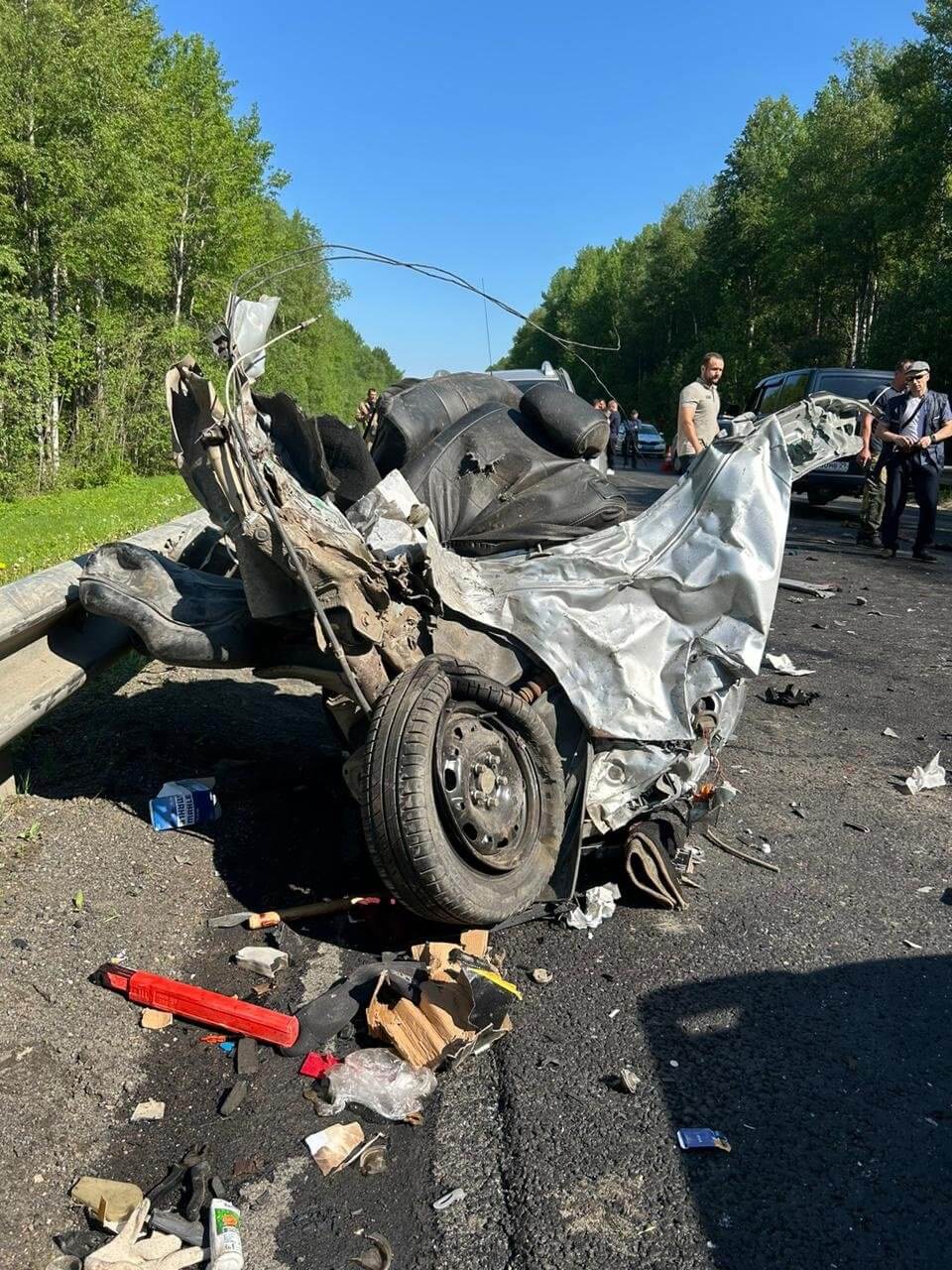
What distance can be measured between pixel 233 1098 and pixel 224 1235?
0.48 m

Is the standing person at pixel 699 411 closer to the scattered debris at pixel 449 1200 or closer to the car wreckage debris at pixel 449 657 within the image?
the car wreckage debris at pixel 449 657

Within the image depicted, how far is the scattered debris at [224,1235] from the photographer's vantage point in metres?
2.00

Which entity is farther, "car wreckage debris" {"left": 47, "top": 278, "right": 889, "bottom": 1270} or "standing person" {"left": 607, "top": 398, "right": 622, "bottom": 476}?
"standing person" {"left": 607, "top": 398, "right": 622, "bottom": 476}

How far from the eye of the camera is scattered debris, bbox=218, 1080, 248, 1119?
2.50 m

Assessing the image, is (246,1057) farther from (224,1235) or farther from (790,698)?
(790,698)

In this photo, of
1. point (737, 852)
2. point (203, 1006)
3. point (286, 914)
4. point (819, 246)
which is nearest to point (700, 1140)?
point (203, 1006)

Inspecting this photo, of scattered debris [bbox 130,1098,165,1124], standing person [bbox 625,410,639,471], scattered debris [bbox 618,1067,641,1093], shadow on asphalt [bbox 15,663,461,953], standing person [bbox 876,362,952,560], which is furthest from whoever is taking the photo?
standing person [bbox 625,410,639,471]

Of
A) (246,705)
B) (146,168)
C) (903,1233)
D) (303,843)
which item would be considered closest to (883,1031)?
(903,1233)

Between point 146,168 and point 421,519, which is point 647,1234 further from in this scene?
point 146,168

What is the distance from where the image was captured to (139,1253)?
203cm

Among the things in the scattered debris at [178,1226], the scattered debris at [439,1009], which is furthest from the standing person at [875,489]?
the scattered debris at [178,1226]

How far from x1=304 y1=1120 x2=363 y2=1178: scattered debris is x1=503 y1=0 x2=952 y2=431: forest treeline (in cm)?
1477

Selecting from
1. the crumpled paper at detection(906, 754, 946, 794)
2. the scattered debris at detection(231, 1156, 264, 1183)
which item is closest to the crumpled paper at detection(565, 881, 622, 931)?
the scattered debris at detection(231, 1156, 264, 1183)

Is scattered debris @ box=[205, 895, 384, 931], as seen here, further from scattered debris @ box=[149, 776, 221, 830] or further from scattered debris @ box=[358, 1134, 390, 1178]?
scattered debris @ box=[358, 1134, 390, 1178]
